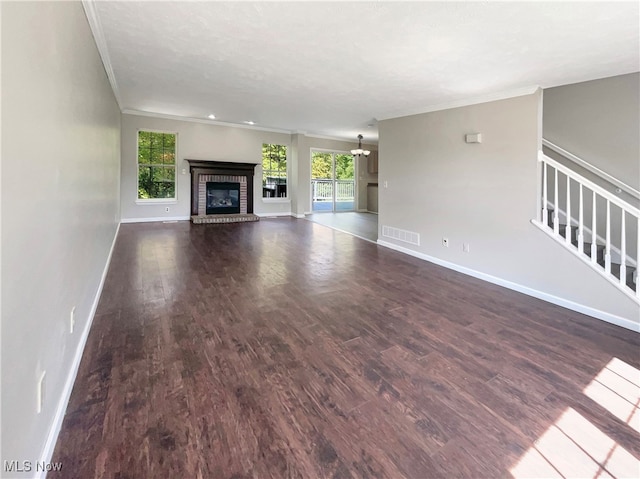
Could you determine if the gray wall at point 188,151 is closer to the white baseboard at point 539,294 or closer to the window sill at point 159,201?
the window sill at point 159,201

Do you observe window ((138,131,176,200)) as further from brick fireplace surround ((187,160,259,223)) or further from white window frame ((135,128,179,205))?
brick fireplace surround ((187,160,259,223))

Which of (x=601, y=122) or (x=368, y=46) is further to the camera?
(x=601, y=122)

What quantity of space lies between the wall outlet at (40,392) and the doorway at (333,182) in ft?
32.0

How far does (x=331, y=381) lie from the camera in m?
1.92

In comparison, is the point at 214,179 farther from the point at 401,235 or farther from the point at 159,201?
the point at 401,235

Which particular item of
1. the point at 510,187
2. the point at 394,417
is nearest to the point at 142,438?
the point at 394,417

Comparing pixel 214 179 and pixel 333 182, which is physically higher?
pixel 333 182

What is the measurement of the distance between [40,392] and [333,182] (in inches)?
409

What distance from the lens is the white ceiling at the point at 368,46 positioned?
2.33m

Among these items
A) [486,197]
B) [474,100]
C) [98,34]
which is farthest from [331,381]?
[474,100]

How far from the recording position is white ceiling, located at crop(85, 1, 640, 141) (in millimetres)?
2326

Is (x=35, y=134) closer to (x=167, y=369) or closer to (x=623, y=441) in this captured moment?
(x=167, y=369)

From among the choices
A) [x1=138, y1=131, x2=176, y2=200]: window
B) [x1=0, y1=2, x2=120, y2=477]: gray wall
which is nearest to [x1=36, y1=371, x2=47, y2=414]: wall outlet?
[x1=0, y1=2, x2=120, y2=477]: gray wall

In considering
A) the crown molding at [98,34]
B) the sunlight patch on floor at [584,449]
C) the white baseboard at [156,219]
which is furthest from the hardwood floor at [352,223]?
the crown molding at [98,34]
